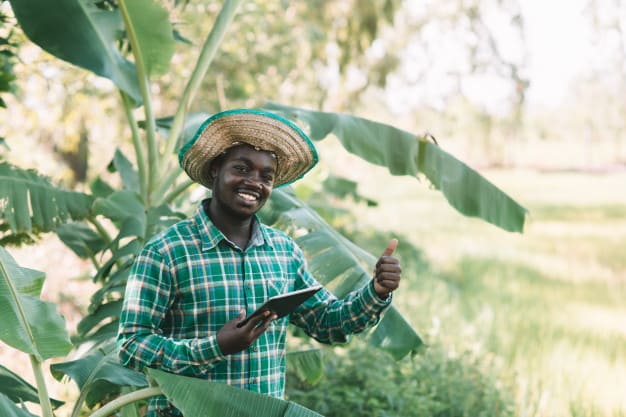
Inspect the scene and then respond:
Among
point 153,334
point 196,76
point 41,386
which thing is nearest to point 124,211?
point 196,76

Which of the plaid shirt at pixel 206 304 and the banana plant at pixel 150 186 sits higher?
the banana plant at pixel 150 186

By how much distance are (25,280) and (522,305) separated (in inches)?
270

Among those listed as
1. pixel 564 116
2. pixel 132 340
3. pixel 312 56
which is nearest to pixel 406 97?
pixel 312 56

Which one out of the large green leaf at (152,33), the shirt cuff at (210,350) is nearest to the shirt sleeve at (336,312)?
the shirt cuff at (210,350)

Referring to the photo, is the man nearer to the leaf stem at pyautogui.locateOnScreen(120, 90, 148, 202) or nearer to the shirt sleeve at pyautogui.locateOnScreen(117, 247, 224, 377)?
the shirt sleeve at pyautogui.locateOnScreen(117, 247, 224, 377)

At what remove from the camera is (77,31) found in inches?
148

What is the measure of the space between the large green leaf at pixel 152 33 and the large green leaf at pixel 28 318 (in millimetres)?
1567

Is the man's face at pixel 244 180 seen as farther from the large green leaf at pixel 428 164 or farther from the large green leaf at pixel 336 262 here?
the large green leaf at pixel 428 164

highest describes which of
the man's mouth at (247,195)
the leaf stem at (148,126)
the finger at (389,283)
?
the leaf stem at (148,126)

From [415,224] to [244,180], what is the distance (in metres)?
15.6

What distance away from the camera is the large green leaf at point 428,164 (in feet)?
12.0

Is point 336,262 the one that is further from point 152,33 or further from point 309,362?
point 152,33

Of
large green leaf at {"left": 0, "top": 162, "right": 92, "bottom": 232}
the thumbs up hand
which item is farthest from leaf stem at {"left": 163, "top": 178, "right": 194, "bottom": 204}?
the thumbs up hand

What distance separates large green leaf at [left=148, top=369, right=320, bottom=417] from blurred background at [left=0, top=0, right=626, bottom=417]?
4.74ft
